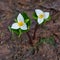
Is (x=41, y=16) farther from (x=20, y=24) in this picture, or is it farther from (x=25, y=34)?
(x=25, y=34)

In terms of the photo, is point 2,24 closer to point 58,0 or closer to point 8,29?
point 8,29

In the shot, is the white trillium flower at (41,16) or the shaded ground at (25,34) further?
the shaded ground at (25,34)

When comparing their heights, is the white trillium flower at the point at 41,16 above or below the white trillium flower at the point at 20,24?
above

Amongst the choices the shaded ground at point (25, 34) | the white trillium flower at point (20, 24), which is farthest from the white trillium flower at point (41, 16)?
the shaded ground at point (25, 34)

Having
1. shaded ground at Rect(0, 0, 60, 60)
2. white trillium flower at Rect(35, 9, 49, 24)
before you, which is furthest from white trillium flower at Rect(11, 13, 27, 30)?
shaded ground at Rect(0, 0, 60, 60)

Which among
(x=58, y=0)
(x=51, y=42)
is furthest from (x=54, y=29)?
(x=58, y=0)

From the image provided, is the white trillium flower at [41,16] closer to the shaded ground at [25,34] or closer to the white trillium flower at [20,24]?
the white trillium flower at [20,24]

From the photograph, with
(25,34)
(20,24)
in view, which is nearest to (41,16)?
→ (20,24)

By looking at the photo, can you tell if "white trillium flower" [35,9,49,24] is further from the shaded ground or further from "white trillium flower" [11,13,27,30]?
the shaded ground
